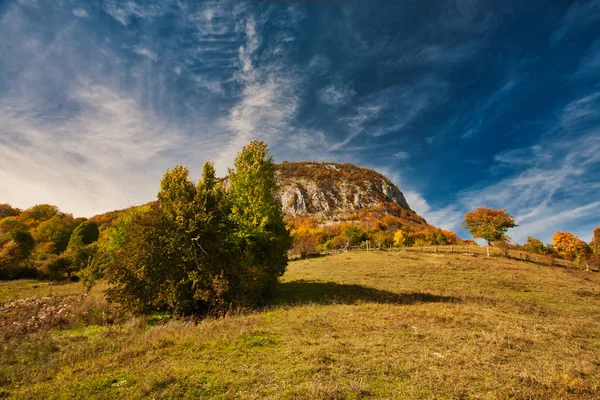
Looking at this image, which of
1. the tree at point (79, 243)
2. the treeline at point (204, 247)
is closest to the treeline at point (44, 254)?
the tree at point (79, 243)

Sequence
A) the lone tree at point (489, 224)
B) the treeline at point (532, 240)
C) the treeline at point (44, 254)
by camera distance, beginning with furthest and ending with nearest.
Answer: the lone tree at point (489, 224) → the treeline at point (532, 240) → the treeline at point (44, 254)

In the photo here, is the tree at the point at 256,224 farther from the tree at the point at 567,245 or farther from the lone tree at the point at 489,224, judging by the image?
the tree at the point at 567,245

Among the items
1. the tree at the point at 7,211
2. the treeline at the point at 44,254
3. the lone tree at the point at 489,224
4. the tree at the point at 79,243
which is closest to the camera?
the tree at the point at 79,243

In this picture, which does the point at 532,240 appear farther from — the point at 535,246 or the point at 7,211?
the point at 7,211

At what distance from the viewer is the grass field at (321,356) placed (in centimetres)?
675

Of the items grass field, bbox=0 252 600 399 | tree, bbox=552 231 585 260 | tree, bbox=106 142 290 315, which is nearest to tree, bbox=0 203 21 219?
tree, bbox=106 142 290 315

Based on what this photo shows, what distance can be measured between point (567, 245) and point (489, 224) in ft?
55.6

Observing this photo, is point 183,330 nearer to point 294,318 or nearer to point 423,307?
point 294,318

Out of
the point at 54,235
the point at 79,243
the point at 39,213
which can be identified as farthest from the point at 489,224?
the point at 39,213

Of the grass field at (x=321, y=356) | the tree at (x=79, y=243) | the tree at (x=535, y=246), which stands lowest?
the grass field at (x=321, y=356)

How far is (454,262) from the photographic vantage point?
43.7 m

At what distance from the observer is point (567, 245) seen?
67750 mm

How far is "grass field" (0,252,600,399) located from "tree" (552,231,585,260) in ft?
219

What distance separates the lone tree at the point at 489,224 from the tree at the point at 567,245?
1001 cm
